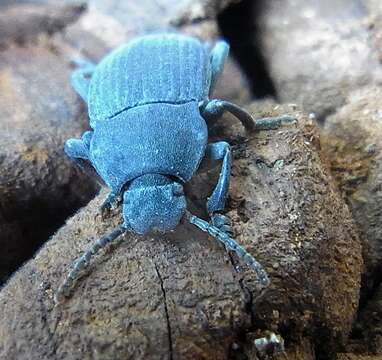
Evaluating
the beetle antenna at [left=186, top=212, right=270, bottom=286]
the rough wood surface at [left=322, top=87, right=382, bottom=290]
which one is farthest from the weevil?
the rough wood surface at [left=322, top=87, right=382, bottom=290]

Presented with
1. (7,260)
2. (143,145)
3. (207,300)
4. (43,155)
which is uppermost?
(143,145)

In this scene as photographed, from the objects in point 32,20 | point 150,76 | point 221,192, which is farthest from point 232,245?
point 32,20

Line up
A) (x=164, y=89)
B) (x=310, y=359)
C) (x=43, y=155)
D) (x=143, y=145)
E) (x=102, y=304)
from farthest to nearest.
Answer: (x=43, y=155) < (x=164, y=89) < (x=143, y=145) < (x=310, y=359) < (x=102, y=304)

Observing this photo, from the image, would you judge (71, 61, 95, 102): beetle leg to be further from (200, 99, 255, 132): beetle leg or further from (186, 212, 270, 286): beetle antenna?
(186, 212, 270, 286): beetle antenna

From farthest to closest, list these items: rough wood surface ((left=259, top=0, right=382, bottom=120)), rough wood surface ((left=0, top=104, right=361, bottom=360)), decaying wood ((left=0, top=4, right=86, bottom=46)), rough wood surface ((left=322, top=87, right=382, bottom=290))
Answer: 1. decaying wood ((left=0, top=4, right=86, bottom=46))
2. rough wood surface ((left=259, top=0, right=382, bottom=120))
3. rough wood surface ((left=322, top=87, right=382, bottom=290))
4. rough wood surface ((left=0, top=104, right=361, bottom=360))

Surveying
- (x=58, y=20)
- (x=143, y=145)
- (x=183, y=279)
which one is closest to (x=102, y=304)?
(x=183, y=279)

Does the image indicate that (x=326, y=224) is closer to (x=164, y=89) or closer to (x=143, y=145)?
(x=143, y=145)
